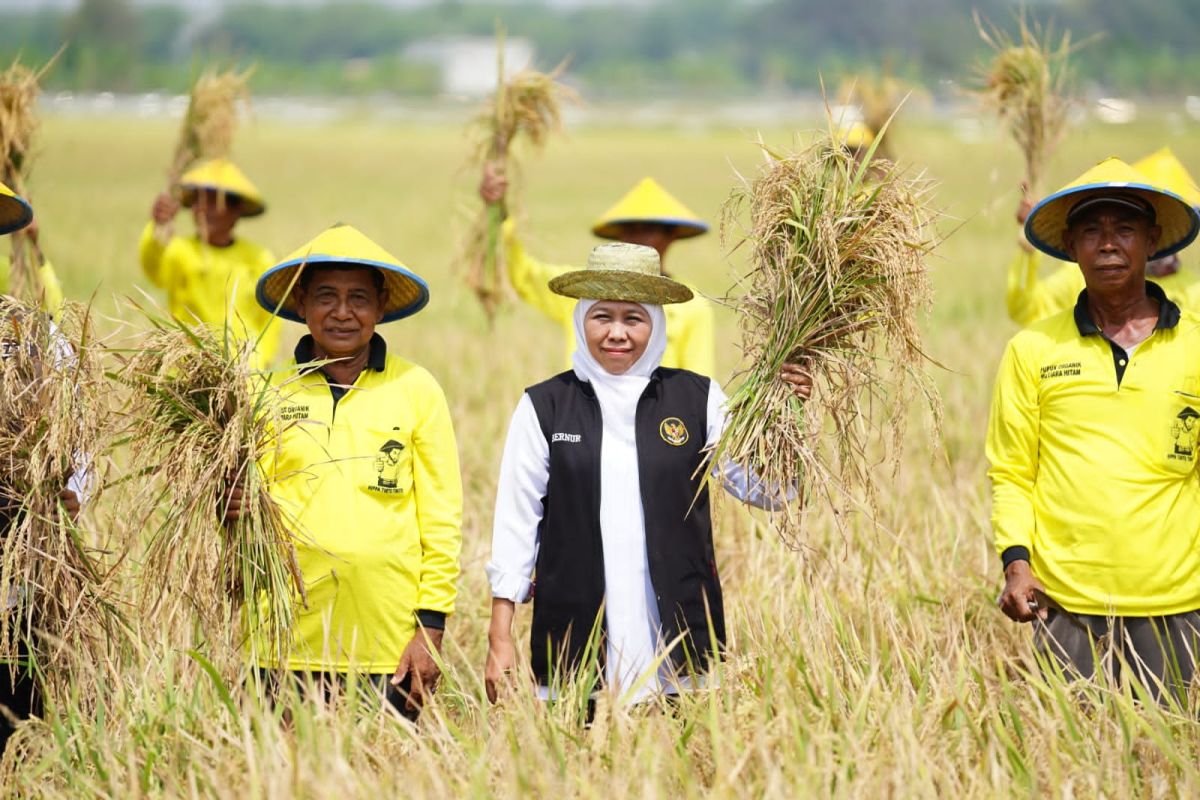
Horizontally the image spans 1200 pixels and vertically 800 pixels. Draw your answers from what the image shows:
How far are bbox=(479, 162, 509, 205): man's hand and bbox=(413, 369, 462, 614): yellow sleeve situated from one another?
2.07 m

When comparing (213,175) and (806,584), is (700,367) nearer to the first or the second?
(806,584)

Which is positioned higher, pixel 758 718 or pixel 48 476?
pixel 48 476

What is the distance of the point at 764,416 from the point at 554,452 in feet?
1.76

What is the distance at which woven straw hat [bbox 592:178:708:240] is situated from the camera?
18.1ft

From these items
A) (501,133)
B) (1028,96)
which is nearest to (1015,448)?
(1028,96)

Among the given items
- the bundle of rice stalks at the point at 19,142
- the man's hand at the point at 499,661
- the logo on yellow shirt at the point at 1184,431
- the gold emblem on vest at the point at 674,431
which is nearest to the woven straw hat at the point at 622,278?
the gold emblem on vest at the point at 674,431

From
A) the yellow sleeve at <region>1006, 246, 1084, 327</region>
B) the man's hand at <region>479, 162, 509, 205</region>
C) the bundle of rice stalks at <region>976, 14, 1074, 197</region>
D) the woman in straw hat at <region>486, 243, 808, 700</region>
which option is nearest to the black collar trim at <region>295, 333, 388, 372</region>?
the woman in straw hat at <region>486, 243, 808, 700</region>

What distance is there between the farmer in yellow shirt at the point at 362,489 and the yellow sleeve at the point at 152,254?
3540 millimetres

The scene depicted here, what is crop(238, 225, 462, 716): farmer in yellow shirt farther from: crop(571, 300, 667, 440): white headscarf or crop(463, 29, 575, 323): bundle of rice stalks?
crop(463, 29, 575, 323): bundle of rice stalks

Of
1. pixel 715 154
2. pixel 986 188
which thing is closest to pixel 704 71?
pixel 715 154

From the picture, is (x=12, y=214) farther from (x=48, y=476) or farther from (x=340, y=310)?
(x=340, y=310)

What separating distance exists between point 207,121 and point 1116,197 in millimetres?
5179

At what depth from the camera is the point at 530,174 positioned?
3036cm

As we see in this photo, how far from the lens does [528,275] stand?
5793mm
